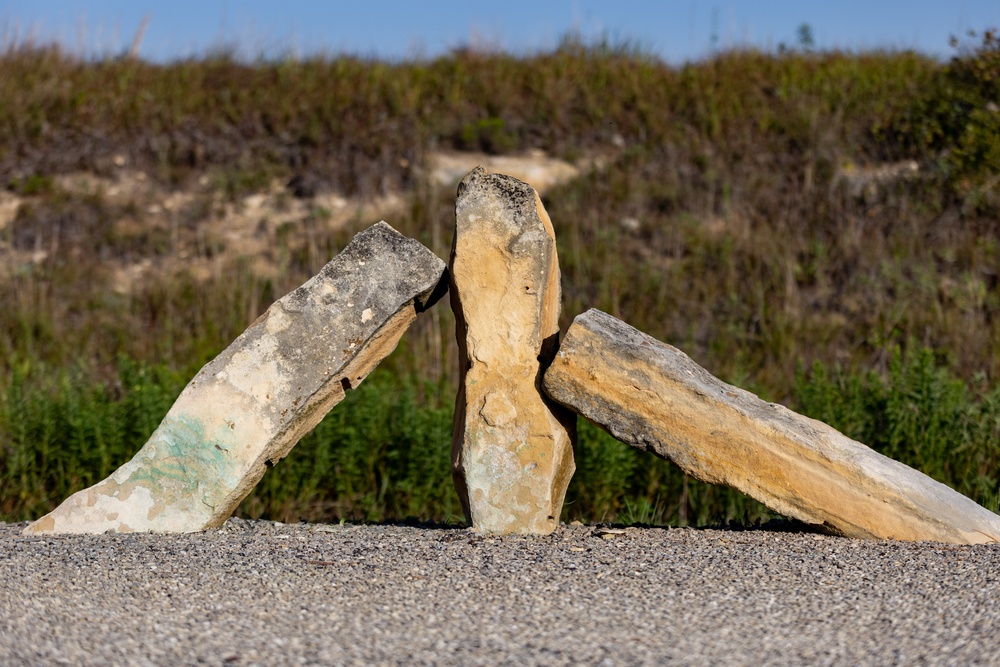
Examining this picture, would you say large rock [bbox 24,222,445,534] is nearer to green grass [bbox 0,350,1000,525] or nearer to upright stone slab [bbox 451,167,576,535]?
upright stone slab [bbox 451,167,576,535]

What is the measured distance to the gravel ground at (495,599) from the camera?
249cm

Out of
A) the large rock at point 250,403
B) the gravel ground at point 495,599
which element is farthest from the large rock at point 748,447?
the large rock at point 250,403

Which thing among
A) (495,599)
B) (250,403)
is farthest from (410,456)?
(495,599)

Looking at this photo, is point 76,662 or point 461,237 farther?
point 461,237

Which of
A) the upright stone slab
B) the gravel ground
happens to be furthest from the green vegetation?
the gravel ground

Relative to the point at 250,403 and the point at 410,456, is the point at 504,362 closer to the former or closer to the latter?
the point at 250,403

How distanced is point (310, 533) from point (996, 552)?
2490 mm

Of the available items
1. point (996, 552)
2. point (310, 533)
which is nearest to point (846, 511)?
point (996, 552)

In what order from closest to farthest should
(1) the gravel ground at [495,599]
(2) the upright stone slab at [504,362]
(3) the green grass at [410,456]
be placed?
(1) the gravel ground at [495,599], (2) the upright stone slab at [504,362], (3) the green grass at [410,456]

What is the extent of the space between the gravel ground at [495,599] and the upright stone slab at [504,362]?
0.18m

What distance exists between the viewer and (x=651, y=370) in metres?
3.79

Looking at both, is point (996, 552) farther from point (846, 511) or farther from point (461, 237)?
point (461, 237)

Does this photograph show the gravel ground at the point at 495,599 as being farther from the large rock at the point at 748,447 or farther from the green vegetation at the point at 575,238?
the green vegetation at the point at 575,238

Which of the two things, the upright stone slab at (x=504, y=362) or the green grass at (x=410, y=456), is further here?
the green grass at (x=410, y=456)
